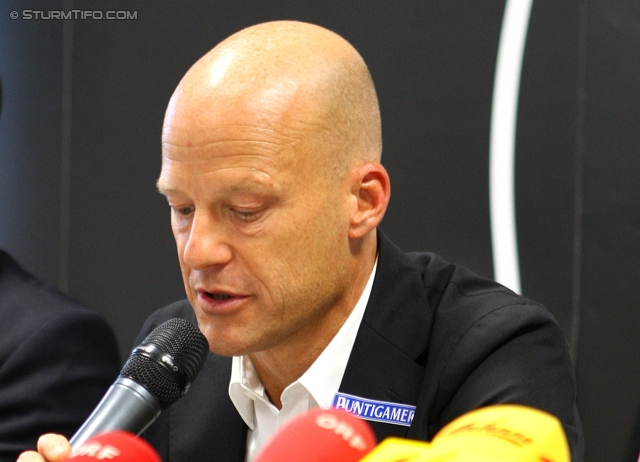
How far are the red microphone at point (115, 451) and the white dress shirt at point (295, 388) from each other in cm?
66

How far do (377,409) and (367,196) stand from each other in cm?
36

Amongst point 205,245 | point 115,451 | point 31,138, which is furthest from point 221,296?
point 31,138

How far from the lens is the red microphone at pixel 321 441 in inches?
29.9

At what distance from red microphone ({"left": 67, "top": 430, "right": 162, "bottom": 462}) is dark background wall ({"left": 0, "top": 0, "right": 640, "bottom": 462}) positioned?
1.59 metres

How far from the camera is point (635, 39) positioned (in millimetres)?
2158

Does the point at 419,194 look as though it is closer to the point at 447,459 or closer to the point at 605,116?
the point at 605,116

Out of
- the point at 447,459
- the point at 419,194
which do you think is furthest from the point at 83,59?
the point at 447,459

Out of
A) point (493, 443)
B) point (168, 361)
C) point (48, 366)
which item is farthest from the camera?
point (48, 366)

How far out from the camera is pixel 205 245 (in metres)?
1.34

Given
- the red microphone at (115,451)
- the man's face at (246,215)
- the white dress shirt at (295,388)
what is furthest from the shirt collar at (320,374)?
the red microphone at (115,451)

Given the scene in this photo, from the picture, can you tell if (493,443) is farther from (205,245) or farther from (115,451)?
(205,245)

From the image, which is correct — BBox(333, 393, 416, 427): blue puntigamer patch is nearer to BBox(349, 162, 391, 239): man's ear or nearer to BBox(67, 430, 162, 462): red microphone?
BBox(349, 162, 391, 239): man's ear

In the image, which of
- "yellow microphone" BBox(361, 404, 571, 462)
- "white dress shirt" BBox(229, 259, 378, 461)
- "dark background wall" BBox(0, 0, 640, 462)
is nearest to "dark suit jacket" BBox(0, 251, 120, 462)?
"white dress shirt" BBox(229, 259, 378, 461)

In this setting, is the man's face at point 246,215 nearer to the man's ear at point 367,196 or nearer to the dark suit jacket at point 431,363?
the man's ear at point 367,196
